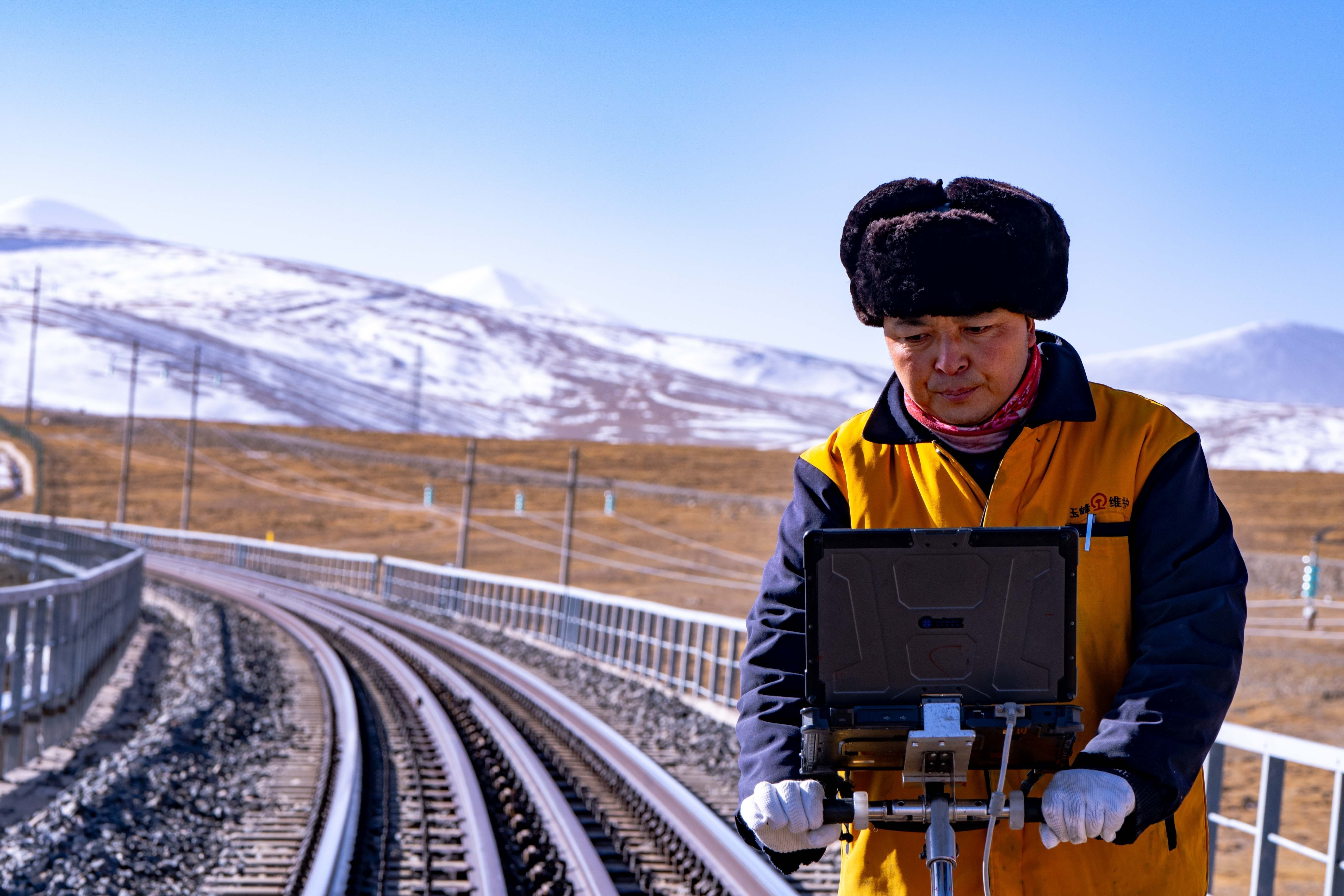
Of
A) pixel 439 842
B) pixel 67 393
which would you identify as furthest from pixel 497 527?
pixel 67 393

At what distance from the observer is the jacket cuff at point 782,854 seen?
2.29 metres

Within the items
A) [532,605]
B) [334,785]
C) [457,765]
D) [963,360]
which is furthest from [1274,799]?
[532,605]

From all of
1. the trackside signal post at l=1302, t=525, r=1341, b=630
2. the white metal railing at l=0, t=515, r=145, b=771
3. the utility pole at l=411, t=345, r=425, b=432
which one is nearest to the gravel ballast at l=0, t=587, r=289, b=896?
the white metal railing at l=0, t=515, r=145, b=771

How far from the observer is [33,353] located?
5625cm

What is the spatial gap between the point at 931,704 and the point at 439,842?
7.46 meters

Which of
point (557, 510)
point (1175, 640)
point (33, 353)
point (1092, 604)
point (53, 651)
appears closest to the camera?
point (1175, 640)

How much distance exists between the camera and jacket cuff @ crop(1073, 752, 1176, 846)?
2080 millimetres

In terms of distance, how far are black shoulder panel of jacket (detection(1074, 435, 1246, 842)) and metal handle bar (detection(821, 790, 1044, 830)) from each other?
0.17 m

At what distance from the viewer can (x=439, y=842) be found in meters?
8.95

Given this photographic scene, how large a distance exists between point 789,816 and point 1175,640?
0.68 m

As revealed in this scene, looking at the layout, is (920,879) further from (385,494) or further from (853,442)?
(385,494)

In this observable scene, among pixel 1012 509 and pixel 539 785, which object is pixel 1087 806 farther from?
pixel 539 785

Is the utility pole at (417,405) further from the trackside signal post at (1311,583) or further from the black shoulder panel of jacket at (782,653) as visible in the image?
the black shoulder panel of jacket at (782,653)

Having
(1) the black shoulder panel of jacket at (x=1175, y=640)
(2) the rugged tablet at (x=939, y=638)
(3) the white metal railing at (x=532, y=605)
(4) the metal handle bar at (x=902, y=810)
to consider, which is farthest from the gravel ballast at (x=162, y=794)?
(1) the black shoulder panel of jacket at (x=1175, y=640)
